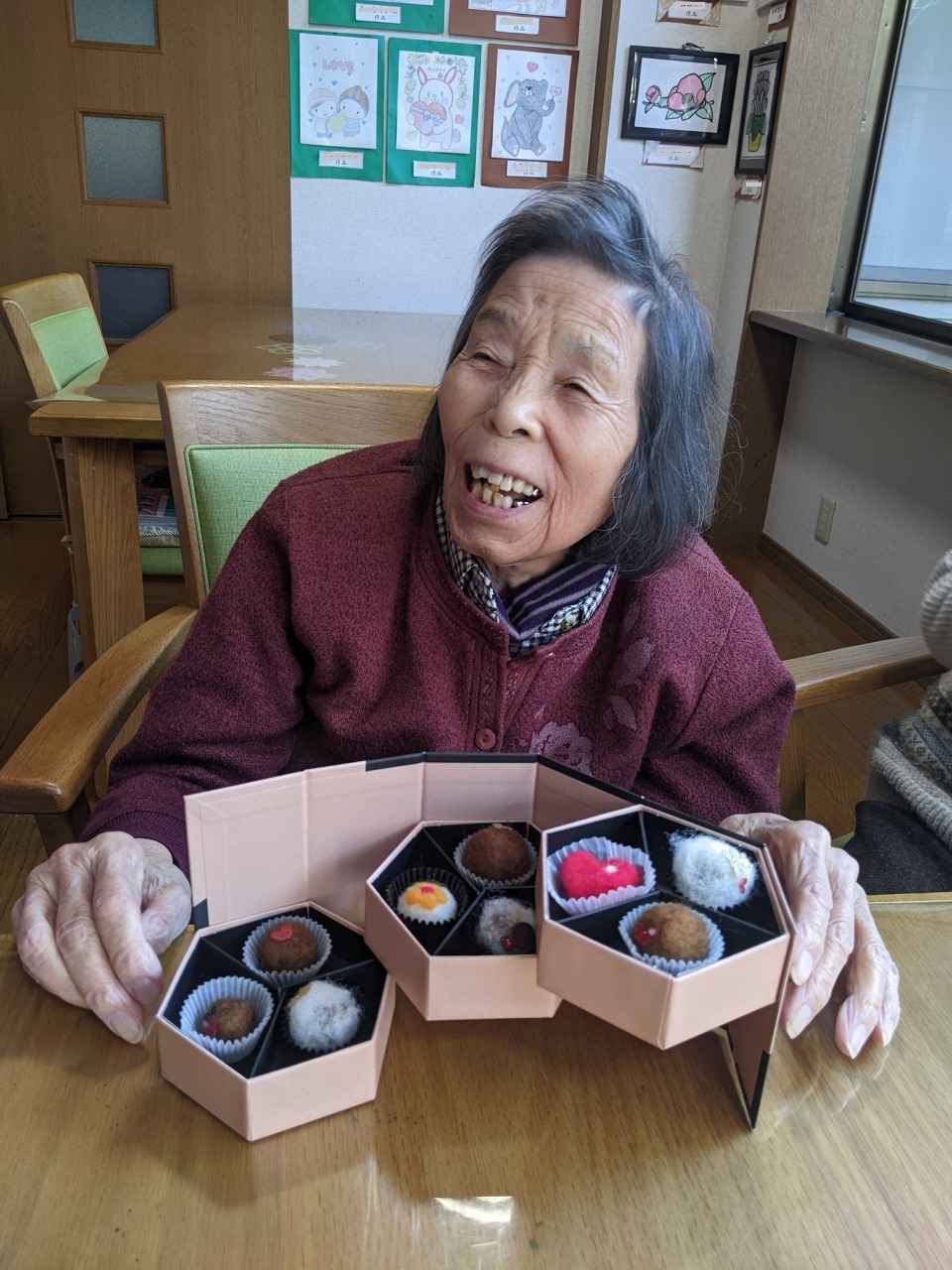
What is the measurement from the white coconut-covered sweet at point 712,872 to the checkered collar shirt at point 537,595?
→ 40 centimetres

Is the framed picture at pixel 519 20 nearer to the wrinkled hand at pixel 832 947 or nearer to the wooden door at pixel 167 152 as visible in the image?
the wooden door at pixel 167 152

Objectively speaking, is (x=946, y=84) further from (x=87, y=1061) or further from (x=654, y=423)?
(x=87, y=1061)

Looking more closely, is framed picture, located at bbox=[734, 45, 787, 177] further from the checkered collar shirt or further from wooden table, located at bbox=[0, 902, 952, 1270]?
wooden table, located at bbox=[0, 902, 952, 1270]

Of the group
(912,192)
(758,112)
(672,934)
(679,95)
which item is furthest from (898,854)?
(679,95)

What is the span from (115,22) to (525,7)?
1.36 m

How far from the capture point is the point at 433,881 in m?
0.63

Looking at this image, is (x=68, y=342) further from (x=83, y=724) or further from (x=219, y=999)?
(x=219, y=999)

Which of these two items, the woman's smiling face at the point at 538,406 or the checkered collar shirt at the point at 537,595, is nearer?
the woman's smiling face at the point at 538,406

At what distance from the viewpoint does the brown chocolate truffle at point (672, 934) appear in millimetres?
540

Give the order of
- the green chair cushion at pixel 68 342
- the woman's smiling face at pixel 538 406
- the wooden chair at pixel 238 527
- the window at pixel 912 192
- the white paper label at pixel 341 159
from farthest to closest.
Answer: the white paper label at pixel 341 159 → the window at pixel 912 192 → the green chair cushion at pixel 68 342 → the wooden chair at pixel 238 527 → the woman's smiling face at pixel 538 406

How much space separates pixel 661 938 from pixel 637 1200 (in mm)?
149

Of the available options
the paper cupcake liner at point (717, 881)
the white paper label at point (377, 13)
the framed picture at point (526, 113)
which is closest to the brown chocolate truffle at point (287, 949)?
the paper cupcake liner at point (717, 881)

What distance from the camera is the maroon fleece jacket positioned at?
3.18 feet

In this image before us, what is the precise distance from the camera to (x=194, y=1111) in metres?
0.57
